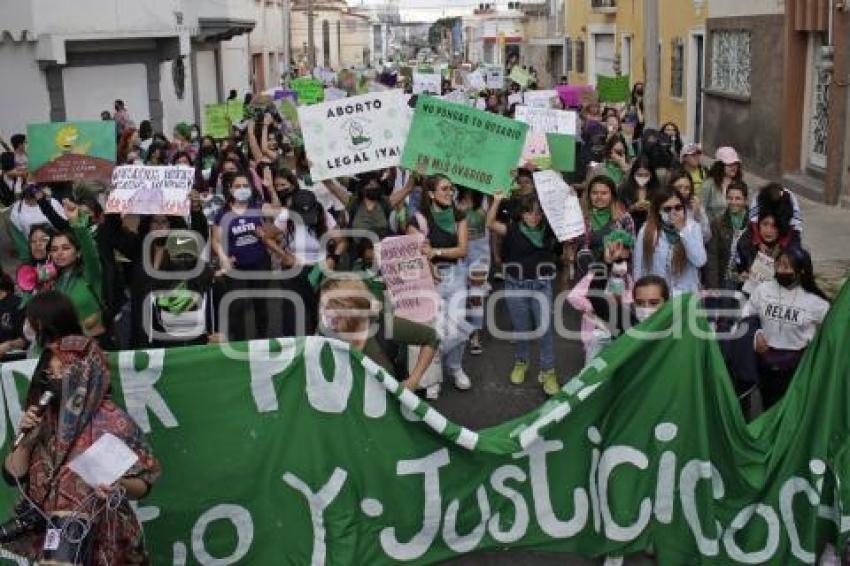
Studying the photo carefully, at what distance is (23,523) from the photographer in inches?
155

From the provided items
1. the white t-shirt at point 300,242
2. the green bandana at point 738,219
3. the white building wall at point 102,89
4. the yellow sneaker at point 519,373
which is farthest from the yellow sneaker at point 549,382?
the white building wall at point 102,89

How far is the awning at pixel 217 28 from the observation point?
2736cm

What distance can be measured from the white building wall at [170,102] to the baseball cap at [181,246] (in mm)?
17241

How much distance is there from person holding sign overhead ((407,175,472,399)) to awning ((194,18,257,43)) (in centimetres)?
2097

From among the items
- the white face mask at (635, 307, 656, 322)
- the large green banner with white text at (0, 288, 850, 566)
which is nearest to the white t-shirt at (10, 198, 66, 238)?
the large green banner with white text at (0, 288, 850, 566)

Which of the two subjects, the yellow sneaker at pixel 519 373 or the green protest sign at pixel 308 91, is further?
the green protest sign at pixel 308 91

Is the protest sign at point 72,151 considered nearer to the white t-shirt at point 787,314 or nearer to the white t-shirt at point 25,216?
the white t-shirt at point 25,216

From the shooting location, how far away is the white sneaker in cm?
765

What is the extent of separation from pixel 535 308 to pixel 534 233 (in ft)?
1.70

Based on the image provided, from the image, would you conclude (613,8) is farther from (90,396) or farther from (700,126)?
(90,396)

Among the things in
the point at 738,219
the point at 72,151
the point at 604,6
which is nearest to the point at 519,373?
the point at 738,219

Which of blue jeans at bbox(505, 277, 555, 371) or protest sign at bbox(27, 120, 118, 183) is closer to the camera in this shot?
blue jeans at bbox(505, 277, 555, 371)

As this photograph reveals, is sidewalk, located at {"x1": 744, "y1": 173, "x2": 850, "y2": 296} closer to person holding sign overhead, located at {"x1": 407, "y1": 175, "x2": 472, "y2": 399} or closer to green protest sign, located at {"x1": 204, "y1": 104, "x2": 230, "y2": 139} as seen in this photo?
person holding sign overhead, located at {"x1": 407, "y1": 175, "x2": 472, "y2": 399}

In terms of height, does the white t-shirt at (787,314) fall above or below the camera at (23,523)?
above
